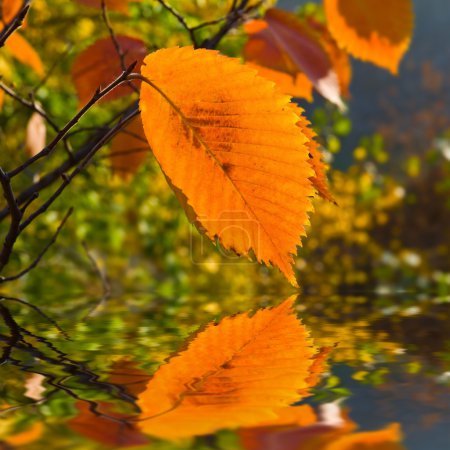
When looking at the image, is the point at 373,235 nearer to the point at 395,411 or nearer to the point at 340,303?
the point at 340,303

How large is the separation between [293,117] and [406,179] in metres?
6.71

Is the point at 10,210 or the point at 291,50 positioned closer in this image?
the point at 10,210

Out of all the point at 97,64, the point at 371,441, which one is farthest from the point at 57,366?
the point at 97,64

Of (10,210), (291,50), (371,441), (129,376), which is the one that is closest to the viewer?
(371,441)

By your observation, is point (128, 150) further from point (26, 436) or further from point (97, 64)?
point (26, 436)

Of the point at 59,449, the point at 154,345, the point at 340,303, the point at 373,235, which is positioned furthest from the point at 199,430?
the point at 373,235

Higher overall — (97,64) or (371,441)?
(97,64)

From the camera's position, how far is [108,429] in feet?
0.75

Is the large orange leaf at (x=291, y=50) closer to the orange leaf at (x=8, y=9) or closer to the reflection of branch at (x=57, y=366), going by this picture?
the orange leaf at (x=8, y=9)

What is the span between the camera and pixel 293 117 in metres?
0.39

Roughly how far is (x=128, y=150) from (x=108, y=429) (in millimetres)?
518

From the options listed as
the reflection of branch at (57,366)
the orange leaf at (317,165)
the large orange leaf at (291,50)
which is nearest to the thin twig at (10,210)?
the reflection of branch at (57,366)

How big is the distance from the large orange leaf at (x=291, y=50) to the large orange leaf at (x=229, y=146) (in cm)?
23

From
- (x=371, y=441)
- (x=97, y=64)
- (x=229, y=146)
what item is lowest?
(x=371, y=441)
